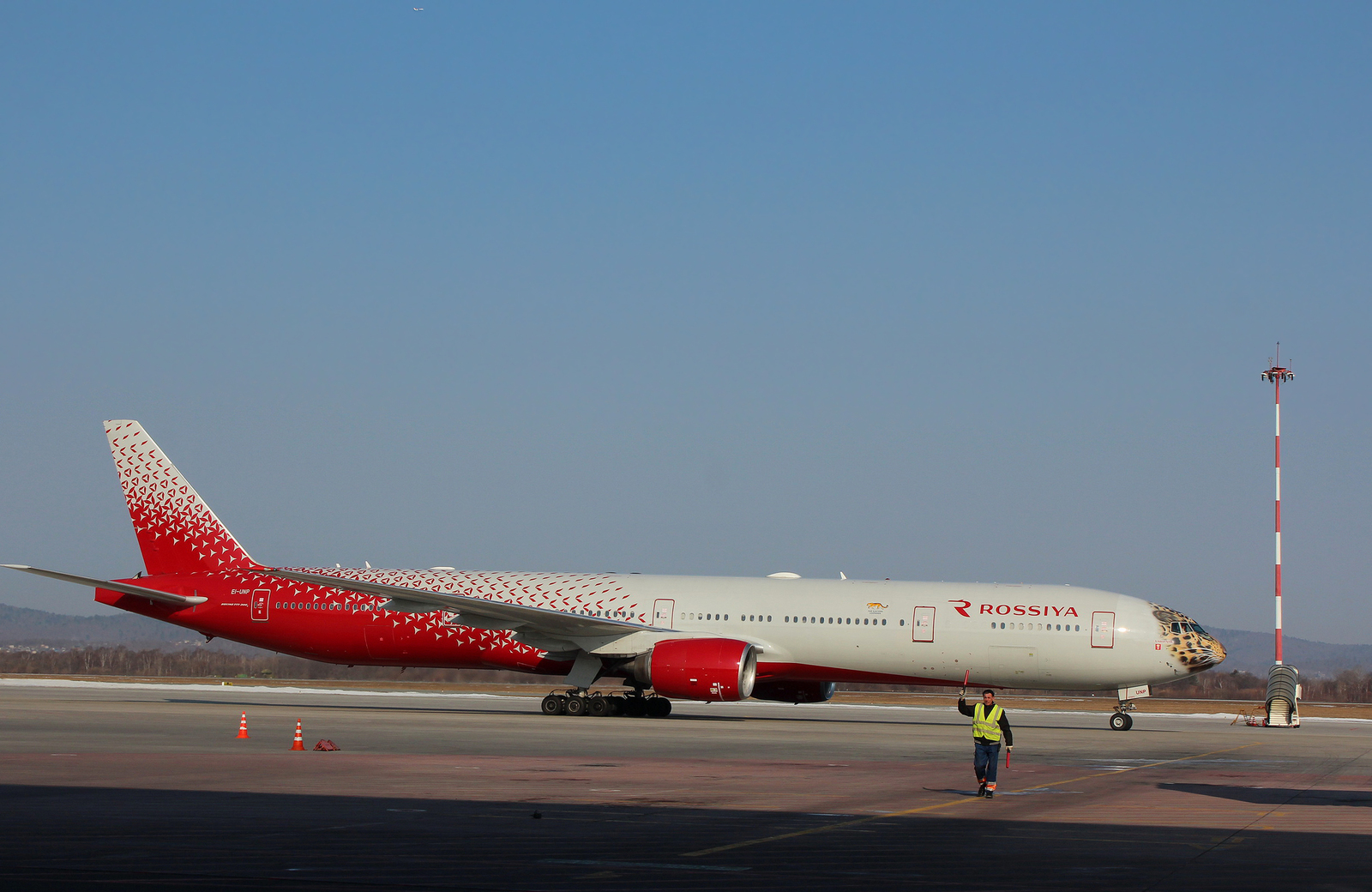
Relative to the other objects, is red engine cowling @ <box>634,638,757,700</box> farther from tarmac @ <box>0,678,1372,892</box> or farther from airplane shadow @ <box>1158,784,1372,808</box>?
airplane shadow @ <box>1158,784,1372,808</box>

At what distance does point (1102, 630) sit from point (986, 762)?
1679 cm

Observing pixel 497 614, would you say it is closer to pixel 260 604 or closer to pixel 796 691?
pixel 260 604

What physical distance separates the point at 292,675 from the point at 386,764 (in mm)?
55125

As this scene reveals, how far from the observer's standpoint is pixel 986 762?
1661cm

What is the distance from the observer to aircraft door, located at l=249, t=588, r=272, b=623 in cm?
3581

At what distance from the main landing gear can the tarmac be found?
13.5ft

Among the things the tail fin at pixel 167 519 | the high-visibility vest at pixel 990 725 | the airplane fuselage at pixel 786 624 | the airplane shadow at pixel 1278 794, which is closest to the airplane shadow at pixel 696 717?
the airplane fuselage at pixel 786 624

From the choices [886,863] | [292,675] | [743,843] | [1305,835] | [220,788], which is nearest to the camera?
[886,863]

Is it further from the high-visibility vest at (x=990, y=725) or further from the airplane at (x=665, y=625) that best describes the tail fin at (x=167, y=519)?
the high-visibility vest at (x=990, y=725)

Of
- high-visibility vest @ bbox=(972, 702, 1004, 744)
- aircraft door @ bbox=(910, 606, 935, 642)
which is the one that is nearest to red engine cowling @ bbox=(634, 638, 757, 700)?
aircraft door @ bbox=(910, 606, 935, 642)

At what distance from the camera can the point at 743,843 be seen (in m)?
12.1

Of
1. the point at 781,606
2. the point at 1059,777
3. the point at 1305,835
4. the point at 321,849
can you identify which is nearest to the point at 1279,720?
the point at 781,606

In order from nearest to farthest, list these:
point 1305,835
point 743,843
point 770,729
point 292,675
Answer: point 743,843 → point 1305,835 → point 770,729 → point 292,675

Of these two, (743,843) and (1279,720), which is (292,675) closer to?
(1279,720)
